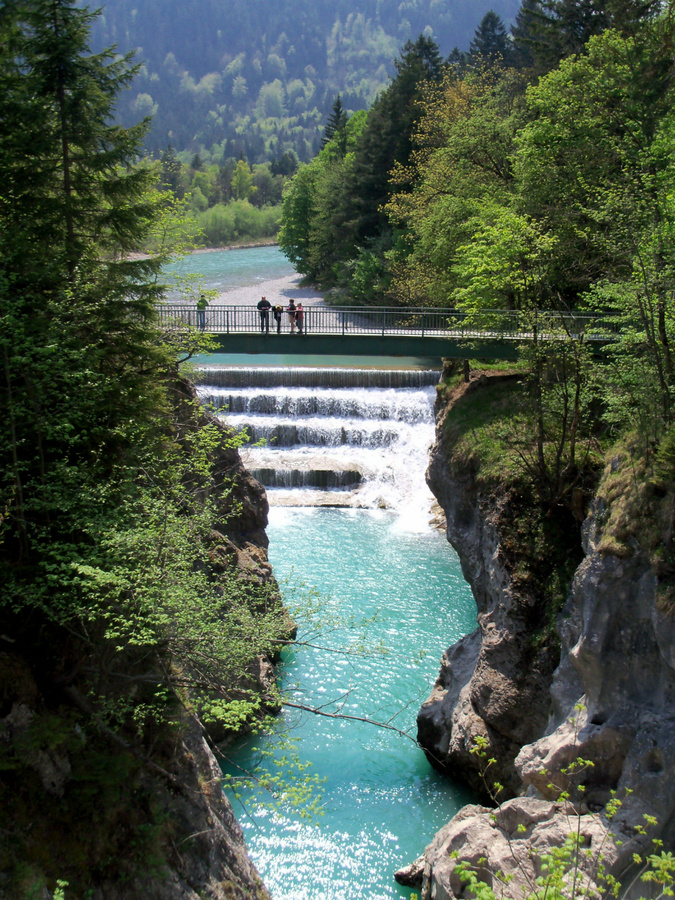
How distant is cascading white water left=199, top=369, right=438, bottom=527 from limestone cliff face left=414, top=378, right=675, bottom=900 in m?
Answer: 15.3

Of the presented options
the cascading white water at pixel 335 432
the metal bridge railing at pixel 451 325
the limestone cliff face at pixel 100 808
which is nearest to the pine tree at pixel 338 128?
the cascading white water at pixel 335 432

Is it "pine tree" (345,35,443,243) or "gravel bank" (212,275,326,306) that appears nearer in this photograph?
"pine tree" (345,35,443,243)

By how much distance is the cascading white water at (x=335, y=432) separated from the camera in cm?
2953

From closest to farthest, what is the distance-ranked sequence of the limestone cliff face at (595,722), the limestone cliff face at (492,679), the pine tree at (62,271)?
the limestone cliff face at (595,722), the pine tree at (62,271), the limestone cliff face at (492,679)

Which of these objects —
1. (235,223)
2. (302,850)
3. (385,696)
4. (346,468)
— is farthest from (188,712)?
(235,223)

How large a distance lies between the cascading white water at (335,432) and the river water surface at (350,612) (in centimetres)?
7

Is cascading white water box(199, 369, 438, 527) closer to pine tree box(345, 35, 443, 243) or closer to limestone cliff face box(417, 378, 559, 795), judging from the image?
limestone cliff face box(417, 378, 559, 795)

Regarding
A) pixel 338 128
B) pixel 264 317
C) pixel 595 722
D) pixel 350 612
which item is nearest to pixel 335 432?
pixel 264 317

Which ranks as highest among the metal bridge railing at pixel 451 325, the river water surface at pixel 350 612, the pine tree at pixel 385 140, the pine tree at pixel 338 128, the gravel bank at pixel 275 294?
the pine tree at pixel 338 128

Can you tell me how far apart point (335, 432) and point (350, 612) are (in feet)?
40.0

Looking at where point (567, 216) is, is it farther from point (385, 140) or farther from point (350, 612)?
point (385, 140)

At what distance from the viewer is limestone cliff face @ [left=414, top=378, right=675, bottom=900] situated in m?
9.20

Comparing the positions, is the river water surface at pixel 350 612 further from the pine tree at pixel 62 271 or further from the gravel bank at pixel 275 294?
the gravel bank at pixel 275 294

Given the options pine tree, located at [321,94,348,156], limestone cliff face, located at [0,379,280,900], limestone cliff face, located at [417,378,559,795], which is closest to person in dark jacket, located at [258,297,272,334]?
limestone cliff face, located at [417,378,559,795]
